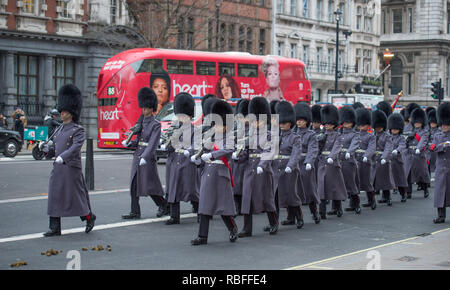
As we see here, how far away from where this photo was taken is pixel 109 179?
17.3m

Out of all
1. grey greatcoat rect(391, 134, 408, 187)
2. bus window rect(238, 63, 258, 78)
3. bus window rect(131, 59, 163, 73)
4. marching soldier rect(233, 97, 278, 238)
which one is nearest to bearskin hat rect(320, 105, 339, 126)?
marching soldier rect(233, 97, 278, 238)

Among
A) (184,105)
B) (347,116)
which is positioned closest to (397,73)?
(347,116)

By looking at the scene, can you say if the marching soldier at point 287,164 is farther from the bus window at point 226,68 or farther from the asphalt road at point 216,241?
the bus window at point 226,68

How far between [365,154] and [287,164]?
136 inches

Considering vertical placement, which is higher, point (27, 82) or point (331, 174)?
point (27, 82)

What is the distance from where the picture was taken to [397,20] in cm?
7144

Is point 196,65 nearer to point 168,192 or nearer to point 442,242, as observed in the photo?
point 168,192

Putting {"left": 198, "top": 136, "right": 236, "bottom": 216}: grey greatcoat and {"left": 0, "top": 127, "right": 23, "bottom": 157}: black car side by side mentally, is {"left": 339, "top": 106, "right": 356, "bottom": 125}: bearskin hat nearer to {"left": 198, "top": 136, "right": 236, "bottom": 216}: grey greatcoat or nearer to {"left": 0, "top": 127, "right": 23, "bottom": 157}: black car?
{"left": 198, "top": 136, "right": 236, "bottom": 216}: grey greatcoat

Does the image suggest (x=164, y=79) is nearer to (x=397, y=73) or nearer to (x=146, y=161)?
(x=146, y=161)

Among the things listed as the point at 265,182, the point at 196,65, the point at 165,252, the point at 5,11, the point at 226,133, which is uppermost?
the point at 5,11

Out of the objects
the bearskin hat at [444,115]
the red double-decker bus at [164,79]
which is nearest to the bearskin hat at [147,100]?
the bearskin hat at [444,115]

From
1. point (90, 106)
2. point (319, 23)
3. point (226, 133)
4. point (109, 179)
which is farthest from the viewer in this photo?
point (319, 23)
